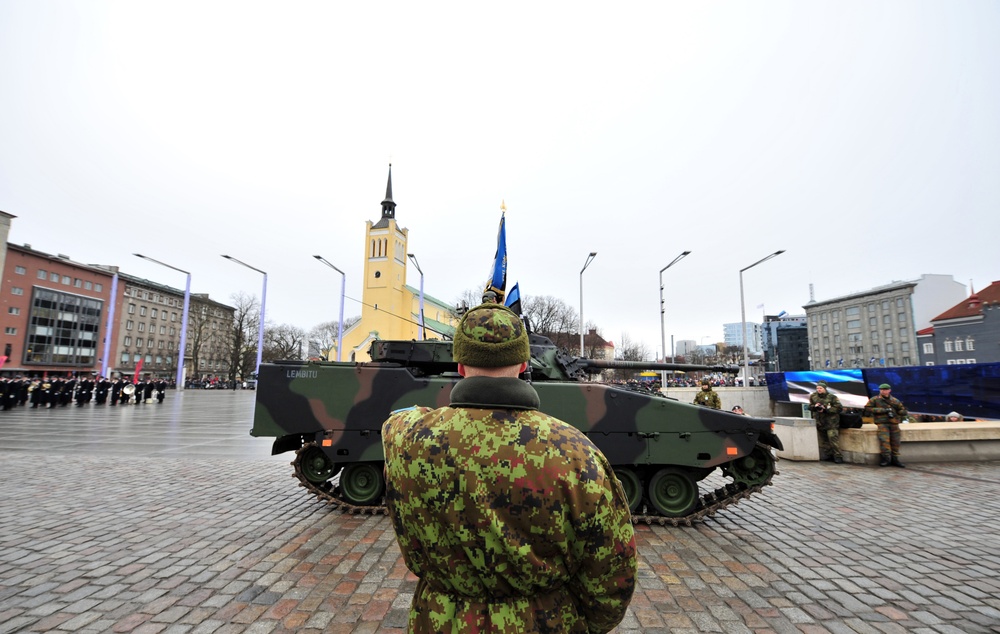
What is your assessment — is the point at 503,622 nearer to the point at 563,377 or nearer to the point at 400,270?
the point at 563,377

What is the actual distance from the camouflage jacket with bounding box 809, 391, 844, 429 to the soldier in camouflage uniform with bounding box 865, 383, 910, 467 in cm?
54

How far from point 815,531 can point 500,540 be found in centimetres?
558

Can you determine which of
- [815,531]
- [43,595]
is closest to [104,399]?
[43,595]

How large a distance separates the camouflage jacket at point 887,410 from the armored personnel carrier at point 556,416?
4.68 metres

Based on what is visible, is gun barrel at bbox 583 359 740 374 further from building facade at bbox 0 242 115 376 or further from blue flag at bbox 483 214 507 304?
building facade at bbox 0 242 115 376

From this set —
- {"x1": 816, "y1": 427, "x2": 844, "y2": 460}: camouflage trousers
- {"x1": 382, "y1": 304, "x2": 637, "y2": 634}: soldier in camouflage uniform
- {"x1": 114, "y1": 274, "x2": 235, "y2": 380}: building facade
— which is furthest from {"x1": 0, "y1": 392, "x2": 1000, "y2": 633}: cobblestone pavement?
{"x1": 114, "y1": 274, "x2": 235, "y2": 380}: building facade

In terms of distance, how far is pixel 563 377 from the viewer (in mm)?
7156

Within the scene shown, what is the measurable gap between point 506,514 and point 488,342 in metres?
0.51

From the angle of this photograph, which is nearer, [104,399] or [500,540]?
[500,540]

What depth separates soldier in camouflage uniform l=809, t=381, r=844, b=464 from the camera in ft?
30.8

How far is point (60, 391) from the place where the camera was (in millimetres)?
22594

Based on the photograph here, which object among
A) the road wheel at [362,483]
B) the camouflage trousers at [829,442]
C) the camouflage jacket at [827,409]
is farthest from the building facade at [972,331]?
the road wheel at [362,483]

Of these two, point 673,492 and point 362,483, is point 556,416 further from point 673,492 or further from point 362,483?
point 362,483

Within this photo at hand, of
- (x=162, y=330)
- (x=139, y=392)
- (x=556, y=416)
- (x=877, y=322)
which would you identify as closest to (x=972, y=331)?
(x=877, y=322)
